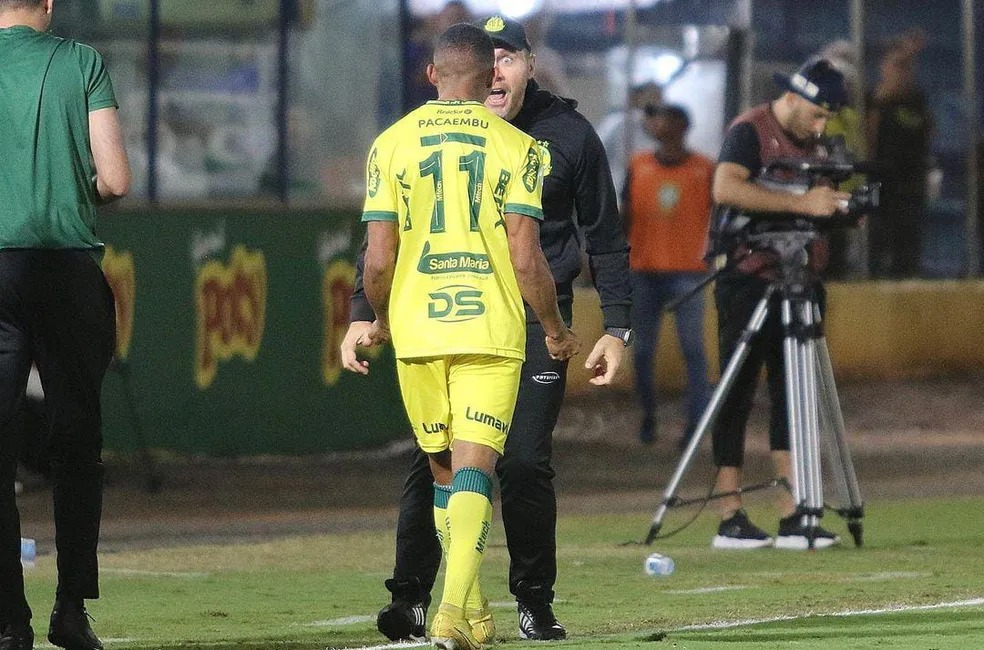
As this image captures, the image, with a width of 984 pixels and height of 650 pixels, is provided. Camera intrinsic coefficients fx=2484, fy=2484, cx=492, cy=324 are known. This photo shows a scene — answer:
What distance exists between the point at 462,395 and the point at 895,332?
46.3ft

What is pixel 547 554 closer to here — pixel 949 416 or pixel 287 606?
pixel 287 606

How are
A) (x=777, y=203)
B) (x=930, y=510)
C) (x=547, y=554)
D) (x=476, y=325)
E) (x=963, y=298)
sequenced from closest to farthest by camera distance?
(x=476, y=325), (x=547, y=554), (x=777, y=203), (x=930, y=510), (x=963, y=298)

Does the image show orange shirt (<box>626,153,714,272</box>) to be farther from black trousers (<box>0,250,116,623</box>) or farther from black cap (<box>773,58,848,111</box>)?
black trousers (<box>0,250,116,623</box>)

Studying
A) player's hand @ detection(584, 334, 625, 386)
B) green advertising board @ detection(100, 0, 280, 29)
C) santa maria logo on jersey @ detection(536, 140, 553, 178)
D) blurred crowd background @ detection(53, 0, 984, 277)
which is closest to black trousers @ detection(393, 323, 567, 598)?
player's hand @ detection(584, 334, 625, 386)

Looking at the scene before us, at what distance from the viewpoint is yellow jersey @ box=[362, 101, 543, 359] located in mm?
6520

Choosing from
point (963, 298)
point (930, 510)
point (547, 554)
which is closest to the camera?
point (547, 554)

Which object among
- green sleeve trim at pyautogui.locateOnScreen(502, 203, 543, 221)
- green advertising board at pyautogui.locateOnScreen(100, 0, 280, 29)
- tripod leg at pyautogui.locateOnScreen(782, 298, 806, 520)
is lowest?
tripod leg at pyautogui.locateOnScreen(782, 298, 806, 520)

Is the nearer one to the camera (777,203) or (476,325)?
(476,325)

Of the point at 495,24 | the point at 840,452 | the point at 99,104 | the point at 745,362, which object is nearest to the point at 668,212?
the point at 745,362

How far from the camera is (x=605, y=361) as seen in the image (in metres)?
6.97

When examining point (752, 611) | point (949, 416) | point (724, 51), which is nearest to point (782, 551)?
point (752, 611)

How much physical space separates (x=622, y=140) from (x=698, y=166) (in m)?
2.80

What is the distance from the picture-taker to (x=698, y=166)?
1608cm

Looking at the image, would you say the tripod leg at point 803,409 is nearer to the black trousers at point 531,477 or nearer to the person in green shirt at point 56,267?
the black trousers at point 531,477
